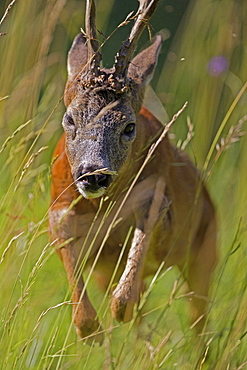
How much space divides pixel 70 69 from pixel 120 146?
0.74 meters

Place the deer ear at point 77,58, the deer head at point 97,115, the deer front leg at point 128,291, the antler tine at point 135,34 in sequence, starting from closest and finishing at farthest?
the deer head at point 97,115 < the antler tine at point 135,34 < the deer front leg at point 128,291 < the deer ear at point 77,58

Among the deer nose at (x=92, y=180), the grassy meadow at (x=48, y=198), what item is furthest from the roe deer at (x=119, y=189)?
the grassy meadow at (x=48, y=198)

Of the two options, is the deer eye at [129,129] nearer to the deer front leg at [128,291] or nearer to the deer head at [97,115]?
the deer head at [97,115]

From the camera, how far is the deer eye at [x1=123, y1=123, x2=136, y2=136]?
373 centimetres

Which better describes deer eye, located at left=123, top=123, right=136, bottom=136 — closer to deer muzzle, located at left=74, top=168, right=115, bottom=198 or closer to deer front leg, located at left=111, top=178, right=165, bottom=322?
deer muzzle, located at left=74, top=168, right=115, bottom=198

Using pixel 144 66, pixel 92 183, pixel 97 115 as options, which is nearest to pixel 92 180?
pixel 92 183

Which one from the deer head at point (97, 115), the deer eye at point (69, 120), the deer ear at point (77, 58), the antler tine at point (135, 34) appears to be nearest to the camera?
the deer head at point (97, 115)

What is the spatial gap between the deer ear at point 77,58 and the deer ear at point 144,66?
10.2 inches

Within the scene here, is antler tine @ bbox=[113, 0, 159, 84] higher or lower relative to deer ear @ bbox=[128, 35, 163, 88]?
higher

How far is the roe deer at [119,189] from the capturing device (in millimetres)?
3510

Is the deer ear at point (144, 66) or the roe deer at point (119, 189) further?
the deer ear at point (144, 66)

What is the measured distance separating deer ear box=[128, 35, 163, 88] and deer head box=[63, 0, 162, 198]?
0.31 meters

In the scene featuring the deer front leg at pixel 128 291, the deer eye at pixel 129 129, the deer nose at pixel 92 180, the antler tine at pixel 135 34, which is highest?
the antler tine at pixel 135 34

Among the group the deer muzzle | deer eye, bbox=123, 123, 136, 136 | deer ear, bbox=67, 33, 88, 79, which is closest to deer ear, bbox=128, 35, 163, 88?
deer ear, bbox=67, 33, 88, 79
